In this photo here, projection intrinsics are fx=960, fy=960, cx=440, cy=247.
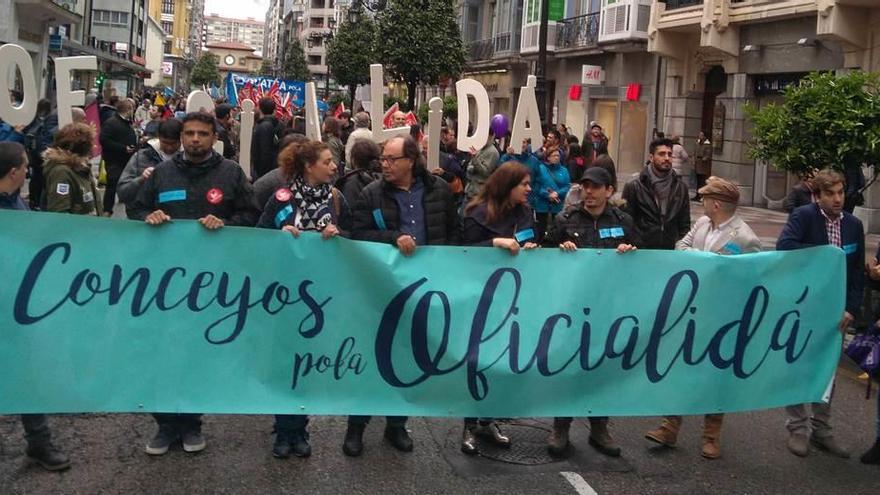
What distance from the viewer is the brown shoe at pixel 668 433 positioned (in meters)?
5.70

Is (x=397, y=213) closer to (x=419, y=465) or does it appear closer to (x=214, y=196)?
(x=214, y=196)

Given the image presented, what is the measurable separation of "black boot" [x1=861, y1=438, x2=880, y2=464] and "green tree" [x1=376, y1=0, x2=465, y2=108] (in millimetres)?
27578

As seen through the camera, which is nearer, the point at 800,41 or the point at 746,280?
the point at 746,280

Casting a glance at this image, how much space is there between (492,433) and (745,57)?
20.6 m

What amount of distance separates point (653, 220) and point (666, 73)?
22225mm

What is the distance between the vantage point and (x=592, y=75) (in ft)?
103

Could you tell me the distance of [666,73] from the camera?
27906mm

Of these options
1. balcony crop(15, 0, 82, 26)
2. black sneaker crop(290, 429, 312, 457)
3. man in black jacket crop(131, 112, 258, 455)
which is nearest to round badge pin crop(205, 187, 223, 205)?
man in black jacket crop(131, 112, 258, 455)

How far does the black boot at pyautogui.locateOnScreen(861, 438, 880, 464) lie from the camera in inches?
221

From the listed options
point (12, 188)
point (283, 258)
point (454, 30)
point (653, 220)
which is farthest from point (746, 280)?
point (454, 30)

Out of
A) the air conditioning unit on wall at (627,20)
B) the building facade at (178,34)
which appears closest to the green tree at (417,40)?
the air conditioning unit on wall at (627,20)

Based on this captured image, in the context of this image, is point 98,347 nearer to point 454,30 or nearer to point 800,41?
point 800,41

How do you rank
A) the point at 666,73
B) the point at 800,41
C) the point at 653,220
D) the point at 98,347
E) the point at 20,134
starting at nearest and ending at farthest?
the point at 98,347 < the point at 653,220 < the point at 20,134 < the point at 800,41 < the point at 666,73

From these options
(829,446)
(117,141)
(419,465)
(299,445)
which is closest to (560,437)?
(419,465)
